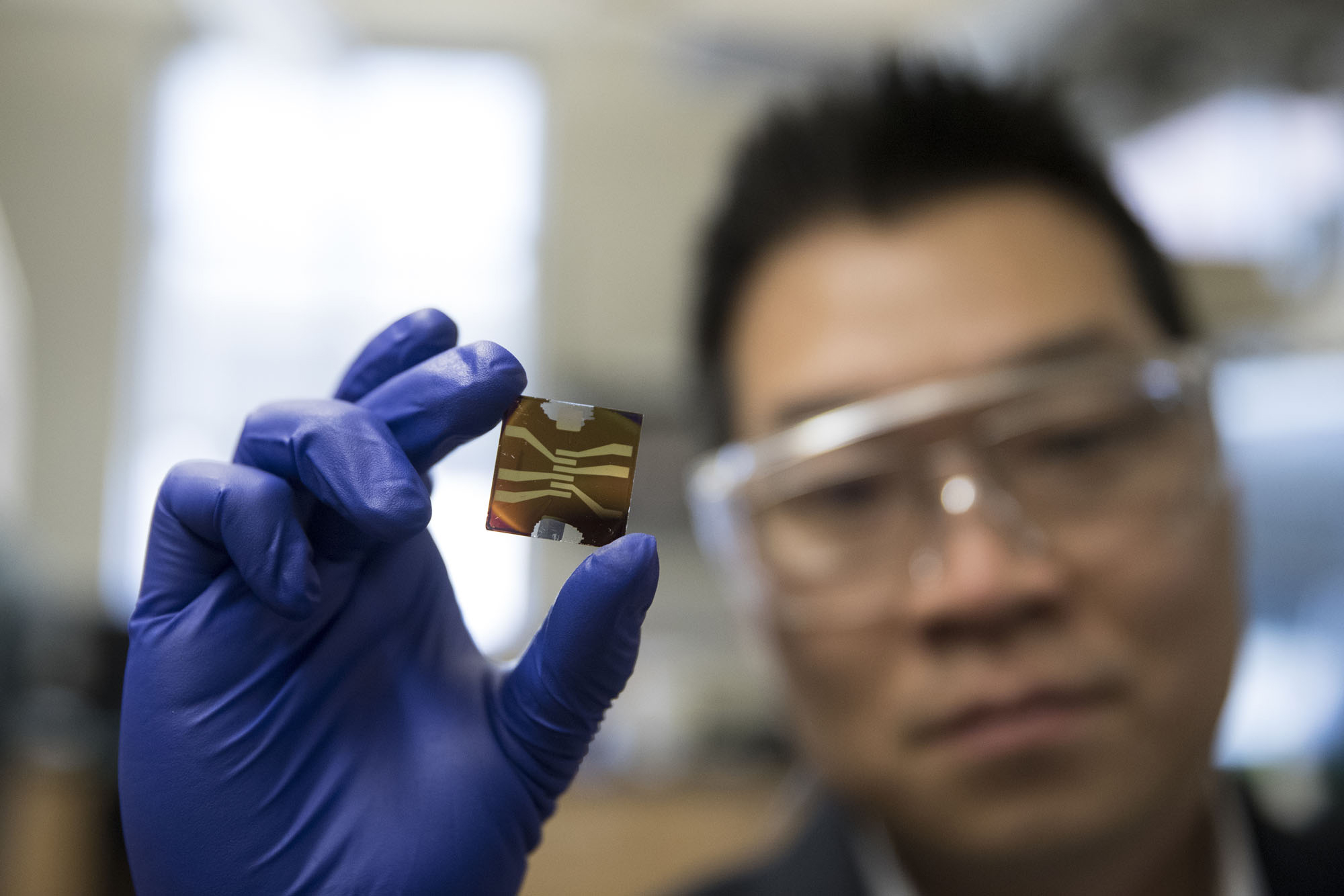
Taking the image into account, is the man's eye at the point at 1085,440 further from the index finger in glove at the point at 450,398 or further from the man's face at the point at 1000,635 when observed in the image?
the index finger in glove at the point at 450,398

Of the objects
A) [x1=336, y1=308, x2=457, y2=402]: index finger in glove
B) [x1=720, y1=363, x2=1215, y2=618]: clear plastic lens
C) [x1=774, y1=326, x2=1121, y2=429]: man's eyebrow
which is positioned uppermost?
[x1=336, y1=308, x2=457, y2=402]: index finger in glove

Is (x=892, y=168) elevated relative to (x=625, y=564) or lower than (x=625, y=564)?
elevated

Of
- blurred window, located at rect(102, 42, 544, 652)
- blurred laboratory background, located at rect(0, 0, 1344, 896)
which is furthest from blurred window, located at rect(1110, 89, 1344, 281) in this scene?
blurred window, located at rect(102, 42, 544, 652)

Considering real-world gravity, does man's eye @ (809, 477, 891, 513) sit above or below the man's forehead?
below

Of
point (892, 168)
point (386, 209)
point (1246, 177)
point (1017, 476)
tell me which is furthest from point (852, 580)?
point (386, 209)

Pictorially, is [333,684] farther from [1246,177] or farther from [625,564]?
[1246,177]

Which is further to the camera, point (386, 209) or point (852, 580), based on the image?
point (386, 209)

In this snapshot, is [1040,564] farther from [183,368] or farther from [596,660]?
[183,368]

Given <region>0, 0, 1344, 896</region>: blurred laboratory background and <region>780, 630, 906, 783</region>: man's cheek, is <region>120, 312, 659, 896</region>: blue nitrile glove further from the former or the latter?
<region>0, 0, 1344, 896</region>: blurred laboratory background
